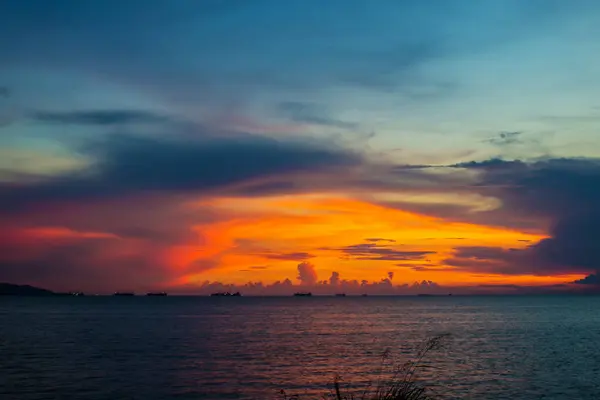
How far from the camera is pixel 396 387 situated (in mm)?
18688

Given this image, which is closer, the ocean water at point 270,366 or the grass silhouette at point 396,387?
the grass silhouette at point 396,387

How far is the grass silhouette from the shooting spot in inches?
729

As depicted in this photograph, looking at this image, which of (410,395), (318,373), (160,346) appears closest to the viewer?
(410,395)

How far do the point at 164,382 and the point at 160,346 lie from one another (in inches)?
1392

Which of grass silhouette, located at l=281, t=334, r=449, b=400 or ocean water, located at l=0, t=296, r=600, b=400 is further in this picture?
ocean water, located at l=0, t=296, r=600, b=400

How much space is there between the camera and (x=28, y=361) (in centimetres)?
6800

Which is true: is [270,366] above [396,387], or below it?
below

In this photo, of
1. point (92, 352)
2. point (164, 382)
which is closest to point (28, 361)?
point (92, 352)

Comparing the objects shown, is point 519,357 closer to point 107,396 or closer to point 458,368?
point 458,368

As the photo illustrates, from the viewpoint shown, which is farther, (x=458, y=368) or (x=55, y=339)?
(x=55, y=339)

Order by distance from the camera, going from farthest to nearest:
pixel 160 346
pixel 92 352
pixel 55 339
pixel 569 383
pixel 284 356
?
pixel 55 339 < pixel 160 346 < pixel 92 352 < pixel 284 356 < pixel 569 383

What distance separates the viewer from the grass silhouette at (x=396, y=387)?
18516mm

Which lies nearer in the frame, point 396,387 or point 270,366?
point 396,387

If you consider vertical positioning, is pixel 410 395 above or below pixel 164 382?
above
